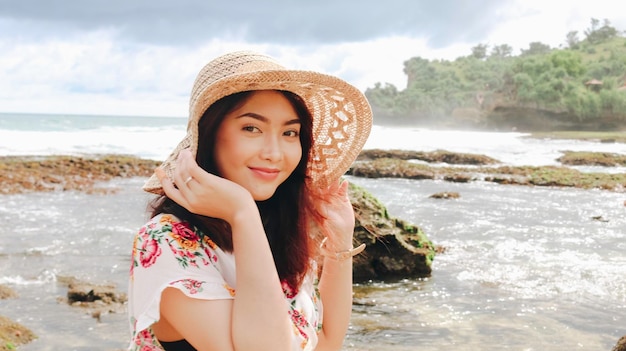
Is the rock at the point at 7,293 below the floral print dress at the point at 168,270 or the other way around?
A: below

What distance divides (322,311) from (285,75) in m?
0.84

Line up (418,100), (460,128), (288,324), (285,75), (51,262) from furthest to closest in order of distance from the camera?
(418,100)
(460,128)
(51,262)
(285,75)
(288,324)

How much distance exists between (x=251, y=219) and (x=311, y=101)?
612 millimetres

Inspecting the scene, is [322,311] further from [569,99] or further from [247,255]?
[569,99]

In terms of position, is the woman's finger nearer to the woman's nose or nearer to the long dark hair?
the long dark hair

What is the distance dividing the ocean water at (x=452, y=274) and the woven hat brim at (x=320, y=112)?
159 inches

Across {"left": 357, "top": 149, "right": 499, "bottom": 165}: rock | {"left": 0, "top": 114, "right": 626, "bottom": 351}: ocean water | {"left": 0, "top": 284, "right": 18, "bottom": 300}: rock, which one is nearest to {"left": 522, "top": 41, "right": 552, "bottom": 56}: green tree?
{"left": 357, "top": 149, "right": 499, "bottom": 165}: rock

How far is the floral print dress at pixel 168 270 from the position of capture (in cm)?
159

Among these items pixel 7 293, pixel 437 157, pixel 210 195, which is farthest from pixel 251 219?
pixel 437 157

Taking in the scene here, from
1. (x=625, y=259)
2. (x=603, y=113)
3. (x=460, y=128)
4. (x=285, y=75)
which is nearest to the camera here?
(x=285, y=75)

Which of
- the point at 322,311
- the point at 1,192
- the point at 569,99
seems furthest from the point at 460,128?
the point at 322,311

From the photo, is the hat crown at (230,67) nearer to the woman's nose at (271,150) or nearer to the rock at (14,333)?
the woman's nose at (271,150)

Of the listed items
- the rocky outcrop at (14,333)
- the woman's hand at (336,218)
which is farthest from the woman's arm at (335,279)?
the rocky outcrop at (14,333)

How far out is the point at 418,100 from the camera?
102 meters
